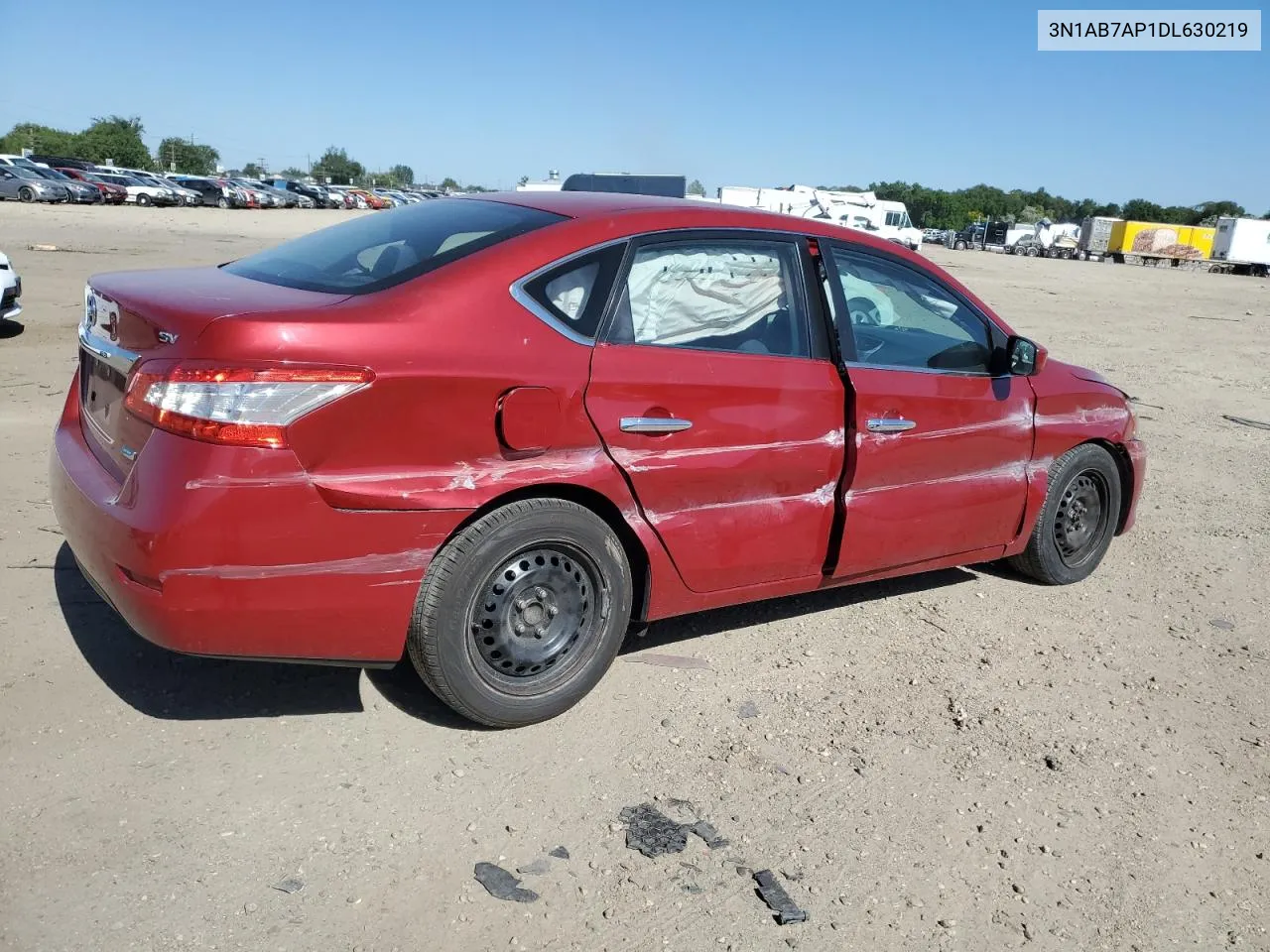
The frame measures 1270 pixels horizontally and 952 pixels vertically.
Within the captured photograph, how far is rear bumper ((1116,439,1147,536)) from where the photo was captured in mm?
5233

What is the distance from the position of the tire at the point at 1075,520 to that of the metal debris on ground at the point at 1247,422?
212 inches

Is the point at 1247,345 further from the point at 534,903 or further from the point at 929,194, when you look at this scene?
the point at 929,194

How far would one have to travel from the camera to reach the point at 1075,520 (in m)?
5.13

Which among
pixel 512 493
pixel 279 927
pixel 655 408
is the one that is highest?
pixel 655 408

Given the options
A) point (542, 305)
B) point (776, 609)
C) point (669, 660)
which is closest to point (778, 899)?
point (669, 660)

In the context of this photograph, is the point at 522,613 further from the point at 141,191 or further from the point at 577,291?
the point at 141,191

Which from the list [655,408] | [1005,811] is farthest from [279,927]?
[1005,811]

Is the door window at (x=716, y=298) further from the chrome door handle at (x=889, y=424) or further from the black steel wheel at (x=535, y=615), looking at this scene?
the black steel wheel at (x=535, y=615)

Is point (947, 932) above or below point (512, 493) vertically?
below

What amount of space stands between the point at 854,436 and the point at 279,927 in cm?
254

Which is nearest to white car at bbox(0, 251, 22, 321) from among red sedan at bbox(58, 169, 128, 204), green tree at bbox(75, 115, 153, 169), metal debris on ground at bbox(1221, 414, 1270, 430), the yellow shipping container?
metal debris on ground at bbox(1221, 414, 1270, 430)

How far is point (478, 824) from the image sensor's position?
2.97 m

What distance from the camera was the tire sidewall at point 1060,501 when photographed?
4910mm

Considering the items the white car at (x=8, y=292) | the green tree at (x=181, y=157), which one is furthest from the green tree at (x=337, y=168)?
the white car at (x=8, y=292)
